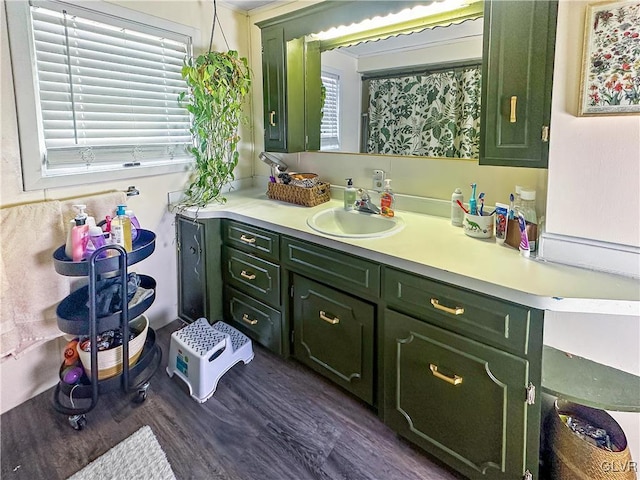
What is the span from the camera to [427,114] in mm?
1932

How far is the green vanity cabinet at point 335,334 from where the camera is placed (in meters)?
1.69

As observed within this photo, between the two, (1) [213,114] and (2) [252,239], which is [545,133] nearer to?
(2) [252,239]

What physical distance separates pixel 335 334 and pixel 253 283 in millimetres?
608

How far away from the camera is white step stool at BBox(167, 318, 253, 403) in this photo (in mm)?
1891

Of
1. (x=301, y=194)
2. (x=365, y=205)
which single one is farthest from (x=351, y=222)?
(x=301, y=194)

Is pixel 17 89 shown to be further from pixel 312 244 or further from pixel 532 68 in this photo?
pixel 532 68

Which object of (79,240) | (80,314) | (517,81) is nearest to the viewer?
(517,81)

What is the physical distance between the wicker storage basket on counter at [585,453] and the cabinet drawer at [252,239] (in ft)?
4.51

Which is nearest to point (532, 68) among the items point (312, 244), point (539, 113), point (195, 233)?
point (539, 113)

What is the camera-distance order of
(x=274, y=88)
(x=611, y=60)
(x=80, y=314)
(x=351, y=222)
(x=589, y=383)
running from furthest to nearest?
(x=274, y=88)
(x=351, y=222)
(x=80, y=314)
(x=589, y=383)
(x=611, y=60)

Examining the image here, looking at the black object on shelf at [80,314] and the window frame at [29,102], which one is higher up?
the window frame at [29,102]

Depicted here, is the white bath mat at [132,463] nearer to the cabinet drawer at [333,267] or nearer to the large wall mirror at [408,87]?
the cabinet drawer at [333,267]

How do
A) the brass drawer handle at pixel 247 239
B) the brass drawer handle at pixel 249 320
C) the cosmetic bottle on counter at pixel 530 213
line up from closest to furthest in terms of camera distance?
the cosmetic bottle on counter at pixel 530 213 → the brass drawer handle at pixel 247 239 → the brass drawer handle at pixel 249 320

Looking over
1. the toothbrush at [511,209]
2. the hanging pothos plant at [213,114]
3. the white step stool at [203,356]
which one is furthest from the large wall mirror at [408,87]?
the white step stool at [203,356]
